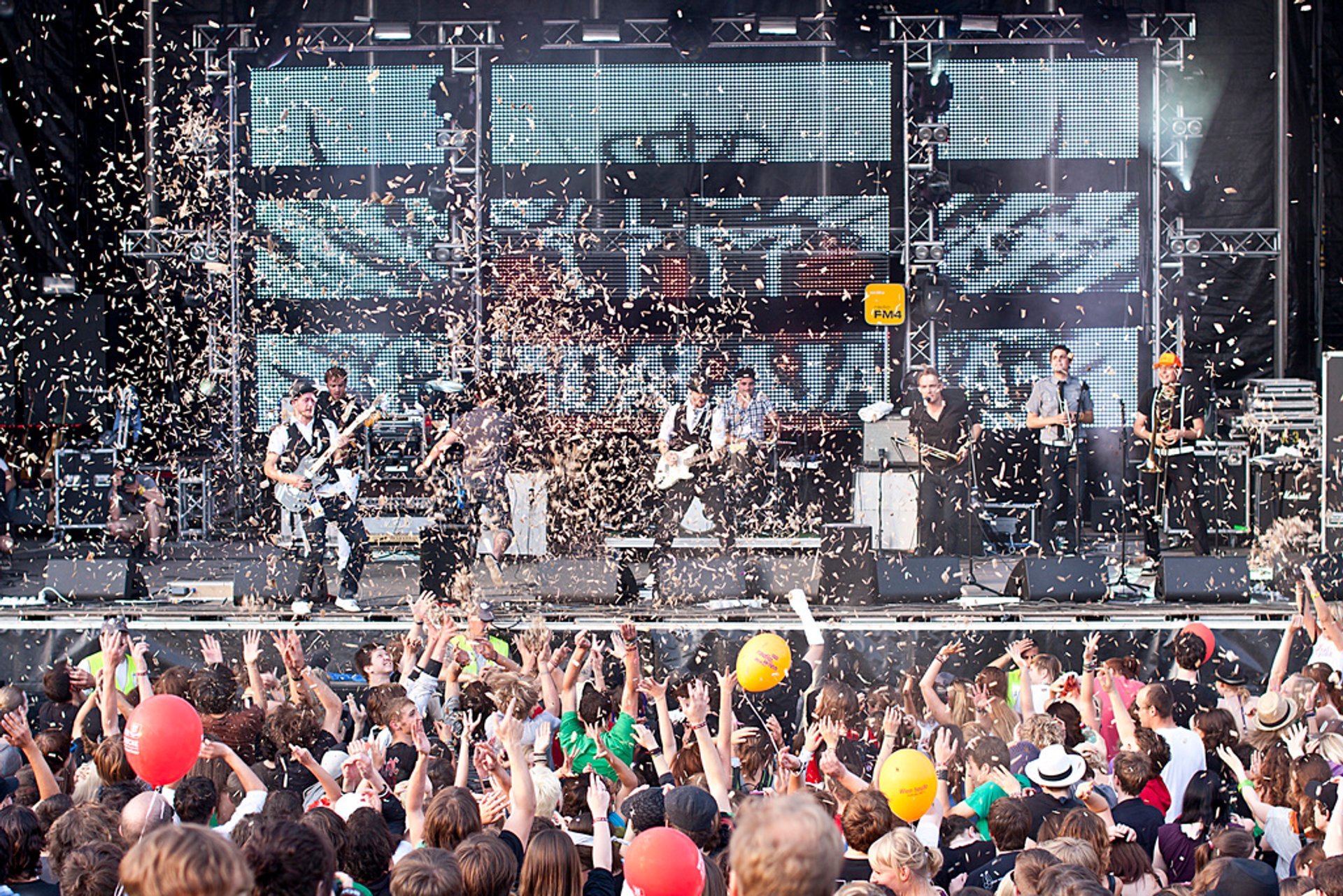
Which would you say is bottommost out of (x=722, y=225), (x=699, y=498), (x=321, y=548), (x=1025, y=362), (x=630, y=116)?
(x=321, y=548)

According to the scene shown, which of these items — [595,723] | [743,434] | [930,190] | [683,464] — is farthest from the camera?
[930,190]

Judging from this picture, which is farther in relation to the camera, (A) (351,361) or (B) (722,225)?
(A) (351,361)

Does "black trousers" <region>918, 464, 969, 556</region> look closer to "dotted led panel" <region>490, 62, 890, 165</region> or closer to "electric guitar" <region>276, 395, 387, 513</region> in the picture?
"electric guitar" <region>276, 395, 387, 513</region>

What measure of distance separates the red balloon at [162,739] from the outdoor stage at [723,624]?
400cm

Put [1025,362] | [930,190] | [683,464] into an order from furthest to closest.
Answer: [1025,362], [930,190], [683,464]

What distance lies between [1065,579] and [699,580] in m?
2.38

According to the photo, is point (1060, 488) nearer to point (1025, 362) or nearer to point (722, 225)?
point (1025, 362)

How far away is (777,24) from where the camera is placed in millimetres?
13125

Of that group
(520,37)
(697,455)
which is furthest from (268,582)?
(520,37)

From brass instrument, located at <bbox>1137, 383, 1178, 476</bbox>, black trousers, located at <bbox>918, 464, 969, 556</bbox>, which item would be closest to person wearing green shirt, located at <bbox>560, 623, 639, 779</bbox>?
black trousers, located at <bbox>918, 464, 969, 556</bbox>

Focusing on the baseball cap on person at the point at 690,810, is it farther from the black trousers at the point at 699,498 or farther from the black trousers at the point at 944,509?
the black trousers at the point at 944,509

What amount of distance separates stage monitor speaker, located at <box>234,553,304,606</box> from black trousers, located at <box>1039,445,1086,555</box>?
5674mm

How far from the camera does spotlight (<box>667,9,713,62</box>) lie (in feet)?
42.7

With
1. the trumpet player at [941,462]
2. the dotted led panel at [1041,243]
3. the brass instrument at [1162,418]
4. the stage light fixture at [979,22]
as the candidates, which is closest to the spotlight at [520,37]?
the stage light fixture at [979,22]
